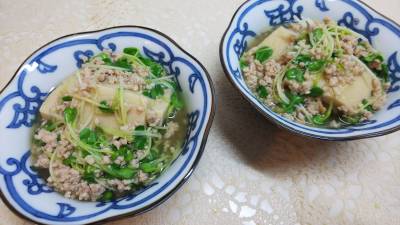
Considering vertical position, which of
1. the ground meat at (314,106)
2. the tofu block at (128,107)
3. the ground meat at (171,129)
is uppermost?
the tofu block at (128,107)

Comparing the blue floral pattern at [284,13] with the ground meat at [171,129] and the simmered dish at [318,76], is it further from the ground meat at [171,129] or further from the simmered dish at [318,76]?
the ground meat at [171,129]

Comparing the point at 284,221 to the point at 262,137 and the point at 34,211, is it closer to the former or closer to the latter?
the point at 262,137

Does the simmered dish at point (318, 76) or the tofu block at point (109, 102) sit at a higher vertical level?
the tofu block at point (109, 102)

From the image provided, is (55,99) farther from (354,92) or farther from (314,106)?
(354,92)

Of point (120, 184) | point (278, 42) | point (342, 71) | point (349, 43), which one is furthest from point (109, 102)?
point (349, 43)

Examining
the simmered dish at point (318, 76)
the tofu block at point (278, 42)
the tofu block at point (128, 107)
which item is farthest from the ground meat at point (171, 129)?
the tofu block at point (278, 42)

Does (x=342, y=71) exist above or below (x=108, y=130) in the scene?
below
